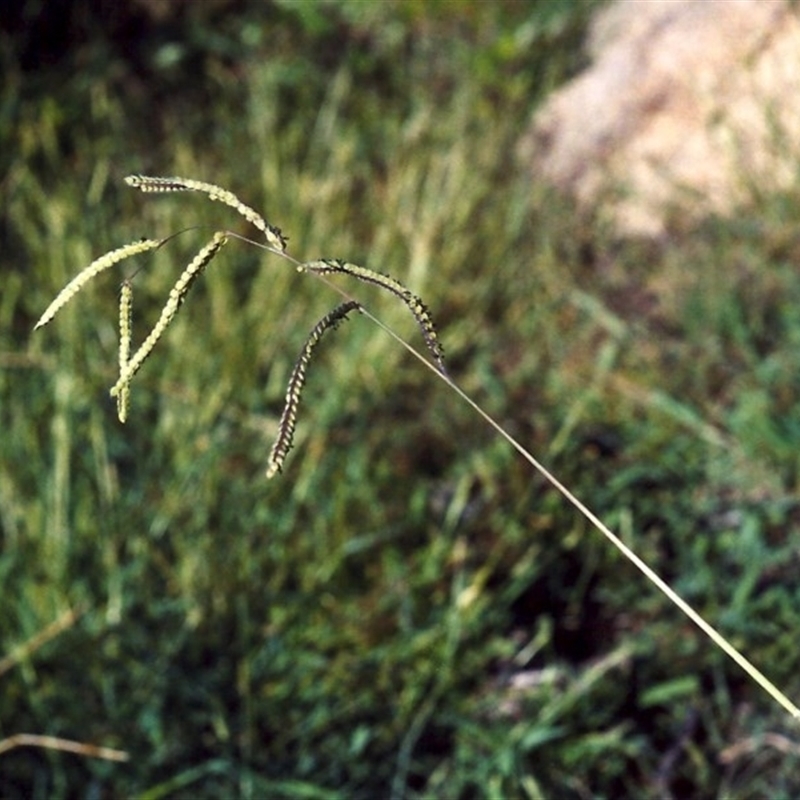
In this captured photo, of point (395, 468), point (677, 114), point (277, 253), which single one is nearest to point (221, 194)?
point (277, 253)

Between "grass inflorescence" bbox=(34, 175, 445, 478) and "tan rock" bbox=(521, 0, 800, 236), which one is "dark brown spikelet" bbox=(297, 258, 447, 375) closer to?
"grass inflorescence" bbox=(34, 175, 445, 478)

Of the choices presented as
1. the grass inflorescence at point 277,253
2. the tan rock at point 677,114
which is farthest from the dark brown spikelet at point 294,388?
the tan rock at point 677,114

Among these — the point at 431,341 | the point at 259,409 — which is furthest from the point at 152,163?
the point at 431,341

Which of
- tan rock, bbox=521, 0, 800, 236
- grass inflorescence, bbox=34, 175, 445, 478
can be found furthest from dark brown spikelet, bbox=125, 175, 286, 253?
tan rock, bbox=521, 0, 800, 236

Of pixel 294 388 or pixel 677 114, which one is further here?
pixel 677 114

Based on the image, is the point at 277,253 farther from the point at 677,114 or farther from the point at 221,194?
the point at 677,114

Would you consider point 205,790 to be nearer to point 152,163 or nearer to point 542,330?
point 542,330
